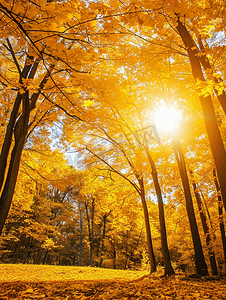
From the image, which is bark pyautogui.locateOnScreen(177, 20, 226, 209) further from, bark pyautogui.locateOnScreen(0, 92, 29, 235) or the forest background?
bark pyautogui.locateOnScreen(0, 92, 29, 235)

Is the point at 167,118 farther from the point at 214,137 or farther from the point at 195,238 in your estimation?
the point at 195,238

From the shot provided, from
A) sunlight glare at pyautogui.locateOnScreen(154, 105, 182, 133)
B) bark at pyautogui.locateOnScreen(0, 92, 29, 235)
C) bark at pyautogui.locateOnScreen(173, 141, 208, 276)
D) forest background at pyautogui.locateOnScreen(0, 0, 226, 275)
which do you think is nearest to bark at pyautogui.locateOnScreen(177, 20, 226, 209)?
forest background at pyautogui.locateOnScreen(0, 0, 226, 275)

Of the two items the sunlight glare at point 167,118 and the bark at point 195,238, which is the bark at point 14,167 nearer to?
the sunlight glare at point 167,118

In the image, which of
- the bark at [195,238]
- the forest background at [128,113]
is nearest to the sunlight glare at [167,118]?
the forest background at [128,113]

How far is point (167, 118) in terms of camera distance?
22.8ft

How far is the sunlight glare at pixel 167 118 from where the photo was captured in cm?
669

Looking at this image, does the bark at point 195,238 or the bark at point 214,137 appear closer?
the bark at point 214,137

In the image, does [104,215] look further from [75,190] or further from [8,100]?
[8,100]

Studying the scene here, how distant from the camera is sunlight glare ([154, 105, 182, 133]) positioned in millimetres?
6690

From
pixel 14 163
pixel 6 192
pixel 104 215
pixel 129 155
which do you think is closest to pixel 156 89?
pixel 129 155

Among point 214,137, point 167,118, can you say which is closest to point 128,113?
point 167,118

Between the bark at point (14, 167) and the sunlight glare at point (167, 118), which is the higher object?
the sunlight glare at point (167, 118)

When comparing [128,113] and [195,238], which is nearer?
[195,238]

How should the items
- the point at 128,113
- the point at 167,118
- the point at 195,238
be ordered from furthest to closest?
the point at 128,113 < the point at 167,118 < the point at 195,238
